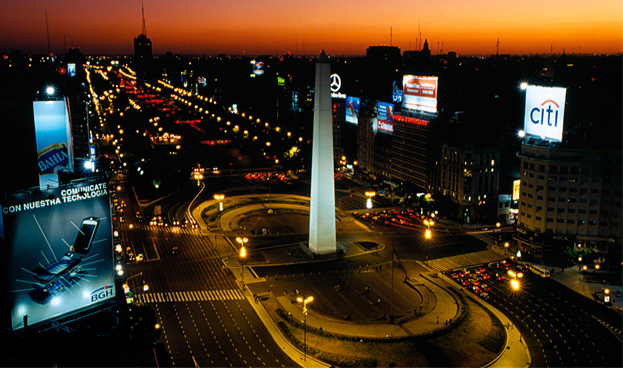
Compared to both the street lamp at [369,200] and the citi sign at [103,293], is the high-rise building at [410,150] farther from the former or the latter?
the citi sign at [103,293]

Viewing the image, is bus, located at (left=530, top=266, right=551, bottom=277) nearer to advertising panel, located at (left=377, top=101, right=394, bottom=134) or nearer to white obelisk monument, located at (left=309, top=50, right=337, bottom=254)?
white obelisk monument, located at (left=309, top=50, right=337, bottom=254)

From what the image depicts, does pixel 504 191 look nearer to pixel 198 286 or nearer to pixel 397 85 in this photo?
pixel 397 85

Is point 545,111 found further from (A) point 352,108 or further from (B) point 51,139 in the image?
(A) point 352,108

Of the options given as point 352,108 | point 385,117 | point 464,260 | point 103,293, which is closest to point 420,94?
point 385,117

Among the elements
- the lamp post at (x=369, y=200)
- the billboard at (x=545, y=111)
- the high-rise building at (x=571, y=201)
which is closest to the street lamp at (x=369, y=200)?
the lamp post at (x=369, y=200)

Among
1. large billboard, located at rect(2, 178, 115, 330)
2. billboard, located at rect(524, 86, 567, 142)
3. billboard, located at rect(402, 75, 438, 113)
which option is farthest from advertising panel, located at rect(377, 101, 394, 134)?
large billboard, located at rect(2, 178, 115, 330)

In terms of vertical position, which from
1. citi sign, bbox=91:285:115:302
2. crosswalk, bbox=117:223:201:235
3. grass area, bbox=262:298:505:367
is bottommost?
grass area, bbox=262:298:505:367
